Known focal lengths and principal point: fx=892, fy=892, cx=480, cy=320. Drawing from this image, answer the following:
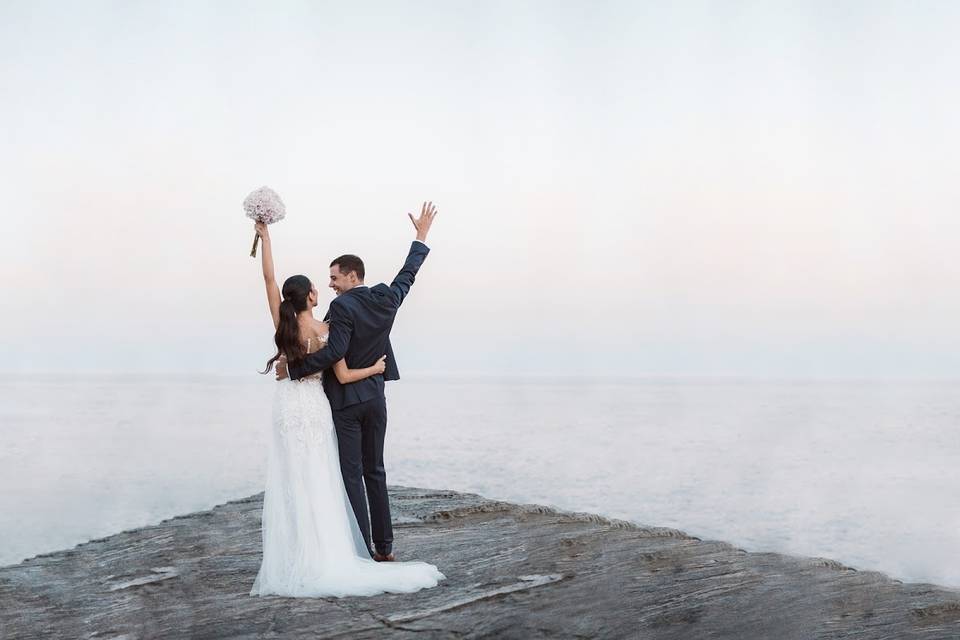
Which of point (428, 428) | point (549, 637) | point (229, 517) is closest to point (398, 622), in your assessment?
point (549, 637)

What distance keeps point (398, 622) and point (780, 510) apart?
1062 inches

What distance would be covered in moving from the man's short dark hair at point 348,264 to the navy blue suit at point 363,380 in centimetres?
15

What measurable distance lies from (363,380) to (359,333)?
385 millimetres

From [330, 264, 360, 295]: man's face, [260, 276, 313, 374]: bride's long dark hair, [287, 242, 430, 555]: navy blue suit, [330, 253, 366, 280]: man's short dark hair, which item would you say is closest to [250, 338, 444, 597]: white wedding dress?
[287, 242, 430, 555]: navy blue suit

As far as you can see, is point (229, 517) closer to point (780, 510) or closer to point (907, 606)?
point (907, 606)

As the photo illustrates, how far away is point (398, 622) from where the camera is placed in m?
5.56

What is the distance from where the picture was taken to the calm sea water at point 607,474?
81.7 feet

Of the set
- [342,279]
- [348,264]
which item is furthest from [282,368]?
[348,264]

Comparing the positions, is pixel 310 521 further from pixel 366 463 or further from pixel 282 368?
pixel 282 368

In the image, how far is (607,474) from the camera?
118 feet

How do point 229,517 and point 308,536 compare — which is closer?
point 308,536

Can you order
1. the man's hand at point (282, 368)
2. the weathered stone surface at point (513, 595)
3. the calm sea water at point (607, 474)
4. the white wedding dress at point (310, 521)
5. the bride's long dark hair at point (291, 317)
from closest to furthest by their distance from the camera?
the weathered stone surface at point (513, 595)
the white wedding dress at point (310, 521)
the bride's long dark hair at point (291, 317)
the man's hand at point (282, 368)
the calm sea water at point (607, 474)

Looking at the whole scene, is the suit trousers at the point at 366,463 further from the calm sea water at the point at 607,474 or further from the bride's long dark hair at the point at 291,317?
the calm sea water at the point at 607,474

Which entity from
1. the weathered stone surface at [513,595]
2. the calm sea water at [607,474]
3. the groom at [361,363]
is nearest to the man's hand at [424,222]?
the groom at [361,363]
